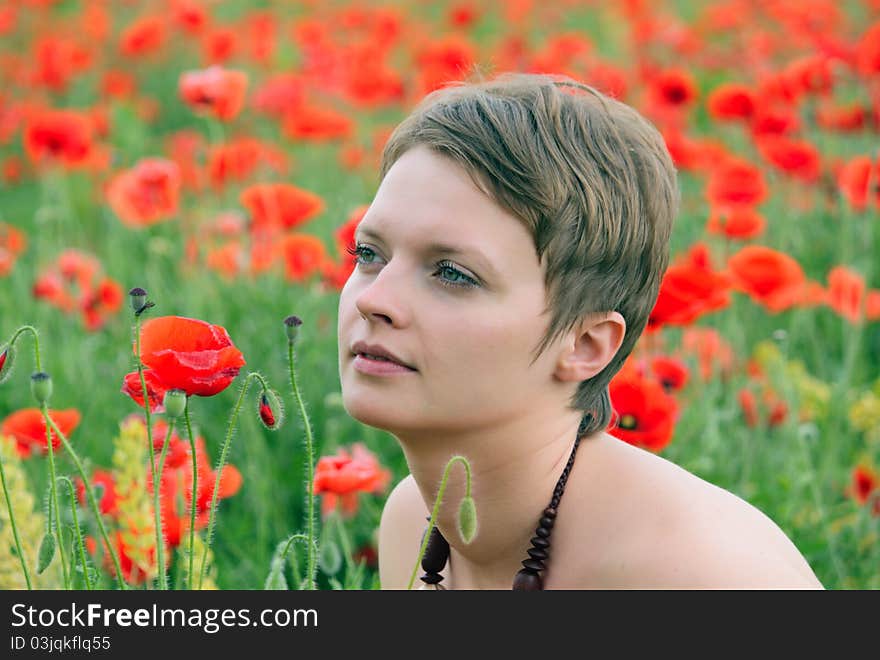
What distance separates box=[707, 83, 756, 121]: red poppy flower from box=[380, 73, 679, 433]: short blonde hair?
6.89 feet

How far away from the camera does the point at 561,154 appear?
1.81m

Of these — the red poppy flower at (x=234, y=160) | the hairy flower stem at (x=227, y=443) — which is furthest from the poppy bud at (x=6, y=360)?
the red poppy flower at (x=234, y=160)

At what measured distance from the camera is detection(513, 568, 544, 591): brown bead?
189cm

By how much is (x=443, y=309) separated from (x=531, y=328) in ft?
0.45

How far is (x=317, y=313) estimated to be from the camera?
150 inches

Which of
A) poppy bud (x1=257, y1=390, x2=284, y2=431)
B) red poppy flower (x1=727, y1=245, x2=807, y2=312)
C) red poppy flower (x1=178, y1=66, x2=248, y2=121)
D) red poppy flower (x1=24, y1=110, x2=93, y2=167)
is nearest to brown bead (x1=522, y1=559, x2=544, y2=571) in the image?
poppy bud (x1=257, y1=390, x2=284, y2=431)

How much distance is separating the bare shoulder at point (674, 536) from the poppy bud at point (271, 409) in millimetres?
508

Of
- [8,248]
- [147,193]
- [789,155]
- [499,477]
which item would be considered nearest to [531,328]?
[499,477]

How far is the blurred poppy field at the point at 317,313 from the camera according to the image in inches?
84.7

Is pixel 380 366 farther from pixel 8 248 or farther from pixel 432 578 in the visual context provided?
pixel 8 248

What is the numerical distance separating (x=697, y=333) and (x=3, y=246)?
2465 mm

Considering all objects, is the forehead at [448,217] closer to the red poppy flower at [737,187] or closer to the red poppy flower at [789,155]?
the red poppy flower at [737,187]
